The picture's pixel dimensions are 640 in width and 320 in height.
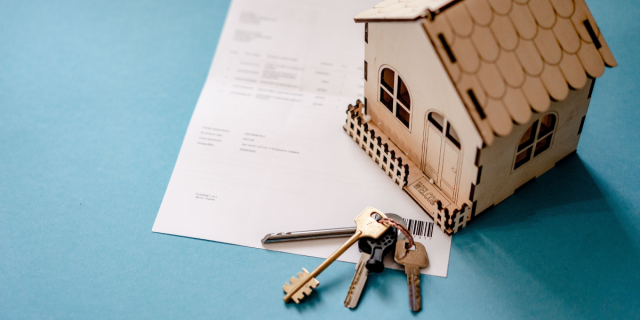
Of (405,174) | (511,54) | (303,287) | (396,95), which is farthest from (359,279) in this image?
(511,54)

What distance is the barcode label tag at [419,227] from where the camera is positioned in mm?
1760

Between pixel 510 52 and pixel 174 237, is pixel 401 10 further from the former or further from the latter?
pixel 174 237

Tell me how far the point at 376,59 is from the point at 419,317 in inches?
27.7

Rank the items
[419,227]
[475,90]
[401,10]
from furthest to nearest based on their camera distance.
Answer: [419,227]
[401,10]
[475,90]

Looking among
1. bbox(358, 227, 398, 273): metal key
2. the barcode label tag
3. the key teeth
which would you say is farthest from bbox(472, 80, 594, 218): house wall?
the key teeth

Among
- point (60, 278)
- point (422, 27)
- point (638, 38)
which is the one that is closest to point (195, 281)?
point (60, 278)

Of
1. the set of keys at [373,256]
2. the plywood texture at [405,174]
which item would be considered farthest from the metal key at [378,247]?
the plywood texture at [405,174]

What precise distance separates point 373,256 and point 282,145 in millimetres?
523

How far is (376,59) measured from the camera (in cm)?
175

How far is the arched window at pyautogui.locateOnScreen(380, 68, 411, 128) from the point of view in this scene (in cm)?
174

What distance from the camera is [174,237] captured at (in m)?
1.80

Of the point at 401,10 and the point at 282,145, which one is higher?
the point at 401,10

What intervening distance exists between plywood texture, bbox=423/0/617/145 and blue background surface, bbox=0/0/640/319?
41 centimetres

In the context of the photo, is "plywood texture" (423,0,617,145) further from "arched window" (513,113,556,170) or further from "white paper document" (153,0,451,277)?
"white paper document" (153,0,451,277)
